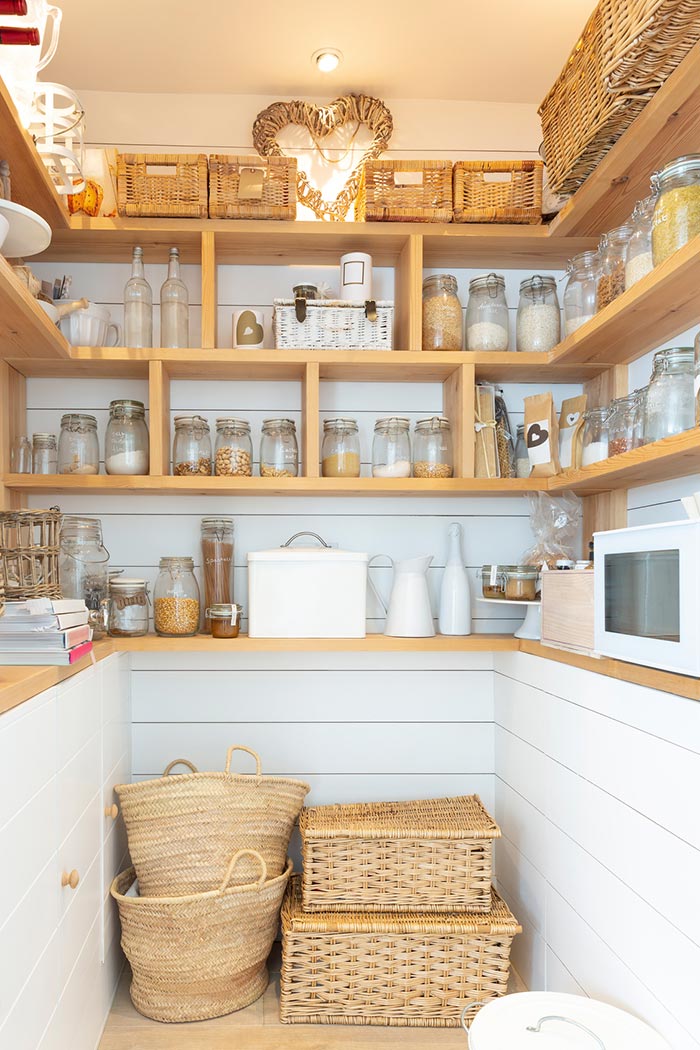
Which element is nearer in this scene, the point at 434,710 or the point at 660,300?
the point at 660,300

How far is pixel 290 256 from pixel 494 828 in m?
1.70

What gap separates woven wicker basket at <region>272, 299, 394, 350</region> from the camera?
2236 millimetres

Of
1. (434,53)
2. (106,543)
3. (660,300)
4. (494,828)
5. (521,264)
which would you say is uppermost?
(434,53)

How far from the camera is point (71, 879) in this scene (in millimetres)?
1547

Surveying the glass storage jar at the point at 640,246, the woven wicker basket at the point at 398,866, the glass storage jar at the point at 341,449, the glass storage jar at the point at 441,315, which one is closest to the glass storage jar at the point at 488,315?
the glass storage jar at the point at 441,315

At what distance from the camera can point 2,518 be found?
1.63m

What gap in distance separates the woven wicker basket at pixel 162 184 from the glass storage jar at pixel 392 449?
78 centimetres

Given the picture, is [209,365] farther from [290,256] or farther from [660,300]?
[660,300]

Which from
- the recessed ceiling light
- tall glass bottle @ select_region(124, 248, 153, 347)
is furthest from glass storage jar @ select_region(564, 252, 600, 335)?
tall glass bottle @ select_region(124, 248, 153, 347)

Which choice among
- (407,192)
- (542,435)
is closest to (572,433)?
(542,435)

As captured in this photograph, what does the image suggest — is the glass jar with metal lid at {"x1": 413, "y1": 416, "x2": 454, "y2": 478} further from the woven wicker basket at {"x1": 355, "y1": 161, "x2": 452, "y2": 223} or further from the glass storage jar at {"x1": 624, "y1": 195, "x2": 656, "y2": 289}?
the glass storage jar at {"x1": 624, "y1": 195, "x2": 656, "y2": 289}

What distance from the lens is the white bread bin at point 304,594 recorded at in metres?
2.19

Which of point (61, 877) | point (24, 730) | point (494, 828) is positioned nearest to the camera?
point (24, 730)

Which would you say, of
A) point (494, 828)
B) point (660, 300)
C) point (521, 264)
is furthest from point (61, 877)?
point (521, 264)
